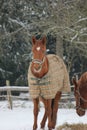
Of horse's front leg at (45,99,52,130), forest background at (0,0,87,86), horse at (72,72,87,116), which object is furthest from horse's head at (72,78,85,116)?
forest background at (0,0,87,86)

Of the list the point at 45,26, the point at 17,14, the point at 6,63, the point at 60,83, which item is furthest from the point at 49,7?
the point at 60,83

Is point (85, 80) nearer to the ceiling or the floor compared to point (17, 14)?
nearer to the floor

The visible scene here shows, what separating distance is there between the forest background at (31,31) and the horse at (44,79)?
22.7 ft

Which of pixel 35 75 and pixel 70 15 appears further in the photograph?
pixel 70 15

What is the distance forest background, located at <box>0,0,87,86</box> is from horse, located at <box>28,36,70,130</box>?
272 inches

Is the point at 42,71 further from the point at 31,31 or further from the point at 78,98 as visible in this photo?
the point at 31,31

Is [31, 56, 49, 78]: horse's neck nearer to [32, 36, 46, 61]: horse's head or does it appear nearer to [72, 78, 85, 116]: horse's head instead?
[32, 36, 46, 61]: horse's head

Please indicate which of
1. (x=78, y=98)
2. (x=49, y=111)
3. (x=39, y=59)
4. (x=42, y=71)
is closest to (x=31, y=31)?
(x=49, y=111)

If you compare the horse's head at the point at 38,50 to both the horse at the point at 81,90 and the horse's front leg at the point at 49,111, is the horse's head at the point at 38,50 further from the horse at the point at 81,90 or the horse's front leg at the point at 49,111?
the horse at the point at 81,90

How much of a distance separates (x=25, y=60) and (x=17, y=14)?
7.02ft

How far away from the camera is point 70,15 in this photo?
49.9 ft

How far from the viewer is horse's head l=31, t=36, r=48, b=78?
7602mm

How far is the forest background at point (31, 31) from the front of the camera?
51.0 feet

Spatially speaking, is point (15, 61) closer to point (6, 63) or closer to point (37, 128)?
point (6, 63)
